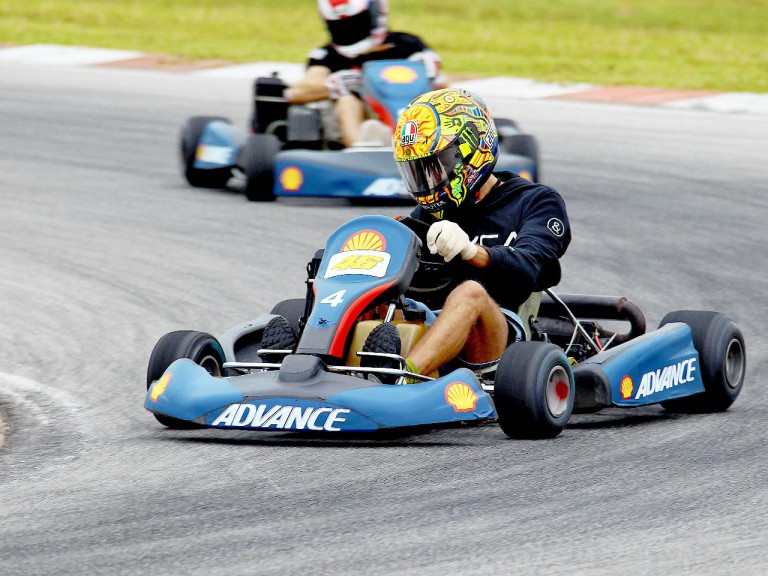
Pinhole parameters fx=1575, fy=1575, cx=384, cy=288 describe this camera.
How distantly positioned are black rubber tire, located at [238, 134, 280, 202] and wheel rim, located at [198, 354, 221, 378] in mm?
4737

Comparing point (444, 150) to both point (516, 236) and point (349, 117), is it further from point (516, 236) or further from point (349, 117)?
point (349, 117)

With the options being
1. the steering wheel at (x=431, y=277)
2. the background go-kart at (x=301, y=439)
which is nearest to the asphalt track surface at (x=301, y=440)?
the background go-kart at (x=301, y=439)

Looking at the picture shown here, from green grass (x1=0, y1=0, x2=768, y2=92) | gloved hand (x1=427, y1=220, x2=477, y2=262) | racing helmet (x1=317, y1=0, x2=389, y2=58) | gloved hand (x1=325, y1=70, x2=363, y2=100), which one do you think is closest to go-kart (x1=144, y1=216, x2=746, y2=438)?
gloved hand (x1=427, y1=220, x2=477, y2=262)

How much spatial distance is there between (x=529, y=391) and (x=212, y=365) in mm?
1158

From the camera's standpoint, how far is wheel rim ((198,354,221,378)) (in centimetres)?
514

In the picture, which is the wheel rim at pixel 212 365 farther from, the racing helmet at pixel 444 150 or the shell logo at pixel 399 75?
the shell logo at pixel 399 75

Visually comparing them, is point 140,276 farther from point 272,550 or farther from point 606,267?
point 272,550

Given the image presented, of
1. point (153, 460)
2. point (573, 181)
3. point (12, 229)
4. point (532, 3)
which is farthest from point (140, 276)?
point (532, 3)

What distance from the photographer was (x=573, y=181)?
10898 millimetres

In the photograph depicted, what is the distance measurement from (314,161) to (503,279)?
15.7 feet

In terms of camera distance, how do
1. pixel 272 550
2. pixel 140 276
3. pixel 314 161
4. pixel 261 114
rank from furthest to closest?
pixel 261 114 → pixel 314 161 → pixel 140 276 → pixel 272 550

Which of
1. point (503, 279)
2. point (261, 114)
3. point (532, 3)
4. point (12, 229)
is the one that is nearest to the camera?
point (503, 279)

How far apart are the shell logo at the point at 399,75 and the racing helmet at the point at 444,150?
4662 millimetres

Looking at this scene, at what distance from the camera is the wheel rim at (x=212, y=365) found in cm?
514
